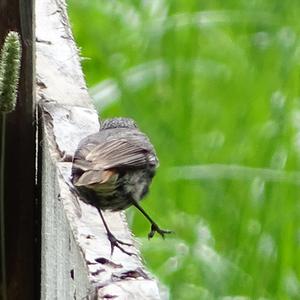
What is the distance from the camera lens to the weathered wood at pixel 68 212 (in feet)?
4.35

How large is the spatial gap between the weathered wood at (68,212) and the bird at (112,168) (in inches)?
0.7

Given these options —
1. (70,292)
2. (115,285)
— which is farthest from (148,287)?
(70,292)

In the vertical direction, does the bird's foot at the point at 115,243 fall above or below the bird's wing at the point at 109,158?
below

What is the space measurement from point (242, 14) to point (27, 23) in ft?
6.73

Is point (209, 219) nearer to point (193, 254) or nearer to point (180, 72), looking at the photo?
point (193, 254)

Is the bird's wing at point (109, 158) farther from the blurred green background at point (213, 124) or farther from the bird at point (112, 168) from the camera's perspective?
Result: the blurred green background at point (213, 124)

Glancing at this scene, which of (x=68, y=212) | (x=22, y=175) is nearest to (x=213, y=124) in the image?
(x=22, y=175)

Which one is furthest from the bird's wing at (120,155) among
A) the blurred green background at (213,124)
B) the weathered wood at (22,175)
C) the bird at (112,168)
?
the blurred green background at (213,124)

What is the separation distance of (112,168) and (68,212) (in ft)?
0.78

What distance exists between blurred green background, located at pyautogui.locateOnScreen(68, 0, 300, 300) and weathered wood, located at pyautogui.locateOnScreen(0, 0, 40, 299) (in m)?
1.29

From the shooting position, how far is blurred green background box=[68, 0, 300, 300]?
126 inches

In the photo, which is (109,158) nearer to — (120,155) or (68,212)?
(120,155)

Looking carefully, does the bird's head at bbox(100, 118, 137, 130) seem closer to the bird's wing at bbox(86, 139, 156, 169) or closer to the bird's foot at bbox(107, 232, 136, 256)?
the bird's wing at bbox(86, 139, 156, 169)

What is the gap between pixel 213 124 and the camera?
396cm
